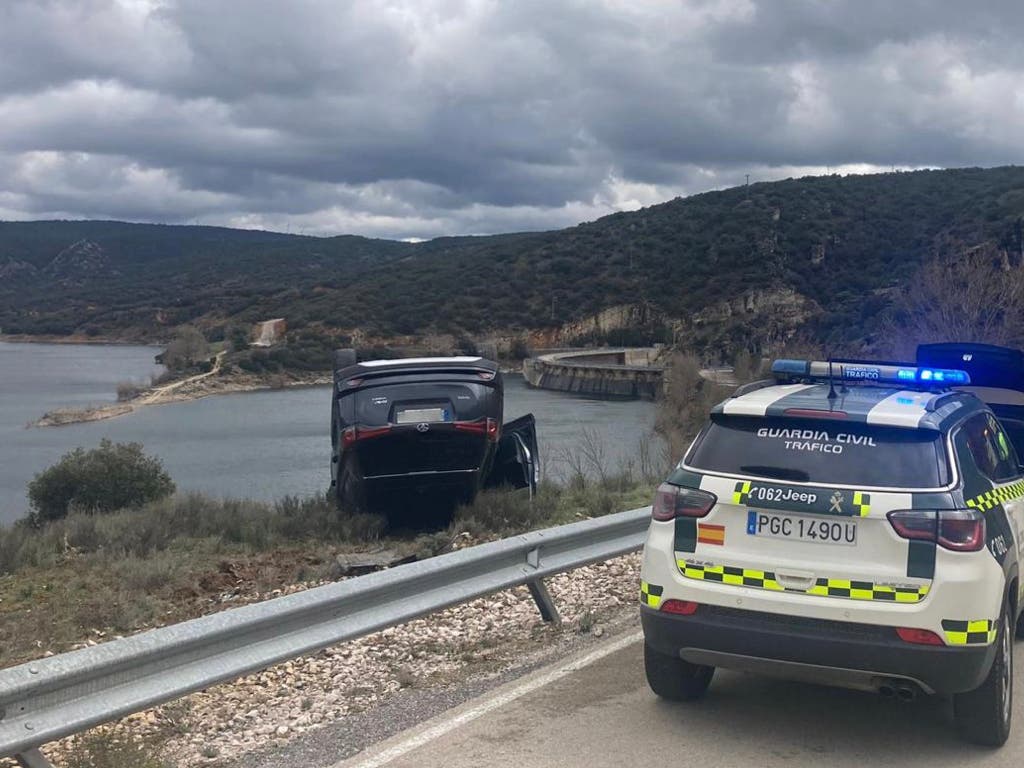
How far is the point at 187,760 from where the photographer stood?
16.8 ft

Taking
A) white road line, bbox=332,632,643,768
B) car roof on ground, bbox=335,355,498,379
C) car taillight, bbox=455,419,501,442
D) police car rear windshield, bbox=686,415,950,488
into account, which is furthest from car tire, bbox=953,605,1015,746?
car roof on ground, bbox=335,355,498,379

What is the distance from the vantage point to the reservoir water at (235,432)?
81.3ft

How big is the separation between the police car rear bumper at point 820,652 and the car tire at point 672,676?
0.38m

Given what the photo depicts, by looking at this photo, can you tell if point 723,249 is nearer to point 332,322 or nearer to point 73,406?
point 332,322

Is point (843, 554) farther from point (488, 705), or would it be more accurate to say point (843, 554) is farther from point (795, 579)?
point (488, 705)

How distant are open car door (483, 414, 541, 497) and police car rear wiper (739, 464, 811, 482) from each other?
722 cm

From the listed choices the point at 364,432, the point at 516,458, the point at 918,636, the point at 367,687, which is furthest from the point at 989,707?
the point at 516,458

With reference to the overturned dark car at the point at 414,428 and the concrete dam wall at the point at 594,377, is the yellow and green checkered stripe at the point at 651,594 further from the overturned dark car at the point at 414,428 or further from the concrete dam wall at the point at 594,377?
the concrete dam wall at the point at 594,377


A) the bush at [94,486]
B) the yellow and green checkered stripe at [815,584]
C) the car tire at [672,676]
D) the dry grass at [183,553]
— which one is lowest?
the bush at [94,486]

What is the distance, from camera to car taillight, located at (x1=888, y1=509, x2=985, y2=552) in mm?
4688

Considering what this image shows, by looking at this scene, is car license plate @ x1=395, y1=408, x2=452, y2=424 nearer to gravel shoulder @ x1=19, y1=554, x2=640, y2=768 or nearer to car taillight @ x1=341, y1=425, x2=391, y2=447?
car taillight @ x1=341, y1=425, x2=391, y2=447

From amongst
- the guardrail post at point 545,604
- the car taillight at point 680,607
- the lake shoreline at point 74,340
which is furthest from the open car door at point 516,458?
the lake shoreline at point 74,340

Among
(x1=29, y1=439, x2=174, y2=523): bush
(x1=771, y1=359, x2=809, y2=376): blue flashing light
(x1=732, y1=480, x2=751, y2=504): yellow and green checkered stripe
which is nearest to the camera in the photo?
(x1=732, y1=480, x2=751, y2=504): yellow and green checkered stripe

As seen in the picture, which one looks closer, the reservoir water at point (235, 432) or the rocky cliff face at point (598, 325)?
the reservoir water at point (235, 432)
